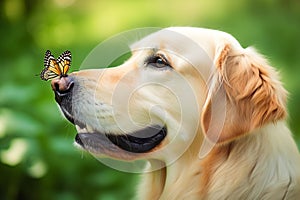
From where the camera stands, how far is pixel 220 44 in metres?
2.12

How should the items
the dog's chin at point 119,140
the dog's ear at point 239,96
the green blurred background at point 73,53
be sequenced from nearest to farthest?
the dog's ear at point 239,96
the dog's chin at point 119,140
the green blurred background at point 73,53

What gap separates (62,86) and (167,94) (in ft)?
1.08

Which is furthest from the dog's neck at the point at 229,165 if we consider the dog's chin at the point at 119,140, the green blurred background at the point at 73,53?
the green blurred background at the point at 73,53

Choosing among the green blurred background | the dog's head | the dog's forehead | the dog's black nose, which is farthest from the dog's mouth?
the green blurred background

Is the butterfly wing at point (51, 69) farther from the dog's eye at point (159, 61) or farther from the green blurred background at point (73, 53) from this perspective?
the green blurred background at point (73, 53)

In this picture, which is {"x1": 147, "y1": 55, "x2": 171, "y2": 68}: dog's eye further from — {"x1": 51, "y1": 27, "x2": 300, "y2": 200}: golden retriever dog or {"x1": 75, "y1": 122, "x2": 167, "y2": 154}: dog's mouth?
{"x1": 75, "y1": 122, "x2": 167, "y2": 154}: dog's mouth

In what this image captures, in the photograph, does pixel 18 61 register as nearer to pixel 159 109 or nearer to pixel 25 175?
pixel 25 175

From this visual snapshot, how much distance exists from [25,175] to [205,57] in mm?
1381

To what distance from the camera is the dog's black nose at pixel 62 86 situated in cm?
203

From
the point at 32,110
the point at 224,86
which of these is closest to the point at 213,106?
the point at 224,86

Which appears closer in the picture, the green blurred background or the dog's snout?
the dog's snout

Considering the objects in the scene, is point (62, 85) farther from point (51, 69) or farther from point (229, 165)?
point (229, 165)

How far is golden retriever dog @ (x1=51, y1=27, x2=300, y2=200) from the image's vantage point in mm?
2035

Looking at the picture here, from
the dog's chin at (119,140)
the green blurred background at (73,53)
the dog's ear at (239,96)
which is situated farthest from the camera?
the green blurred background at (73,53)
